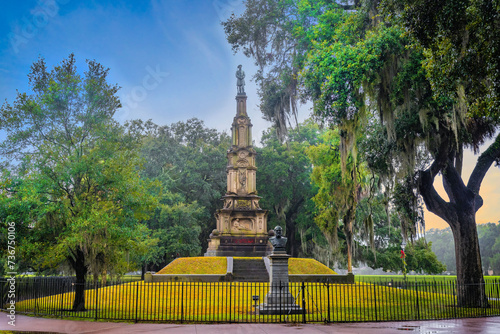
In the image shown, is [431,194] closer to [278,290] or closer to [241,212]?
[278,290]

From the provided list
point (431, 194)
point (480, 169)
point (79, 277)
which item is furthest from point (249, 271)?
point (480, 169)

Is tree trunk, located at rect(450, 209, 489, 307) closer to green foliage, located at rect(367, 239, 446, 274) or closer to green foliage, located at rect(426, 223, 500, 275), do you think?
green foliage, located at rect(367, 239, 446, 274)

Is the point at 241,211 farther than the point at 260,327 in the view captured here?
Yes

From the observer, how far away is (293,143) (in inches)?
1722

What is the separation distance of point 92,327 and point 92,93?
9096 millimetres

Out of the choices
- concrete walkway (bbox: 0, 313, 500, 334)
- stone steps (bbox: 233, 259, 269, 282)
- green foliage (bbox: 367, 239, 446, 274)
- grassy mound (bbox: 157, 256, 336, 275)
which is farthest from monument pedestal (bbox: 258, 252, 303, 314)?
green foliage (bbox: 367, 239, 446, 274)

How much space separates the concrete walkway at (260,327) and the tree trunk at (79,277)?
7.32 ft

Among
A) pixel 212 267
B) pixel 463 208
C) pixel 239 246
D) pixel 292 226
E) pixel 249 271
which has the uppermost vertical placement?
pixel 463 208

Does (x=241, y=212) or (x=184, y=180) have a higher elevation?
(x=184, y=180)

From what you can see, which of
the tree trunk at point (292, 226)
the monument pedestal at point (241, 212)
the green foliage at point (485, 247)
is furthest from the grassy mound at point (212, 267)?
the green foliage at point (485, 247)

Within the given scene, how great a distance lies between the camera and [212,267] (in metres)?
25.0

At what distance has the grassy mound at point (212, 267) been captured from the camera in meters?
24.2

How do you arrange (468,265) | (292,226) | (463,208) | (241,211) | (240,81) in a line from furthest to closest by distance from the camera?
(292,226) → (240,81) → (241,211) → (463,208) → (468,265)

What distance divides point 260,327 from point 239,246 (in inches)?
792
